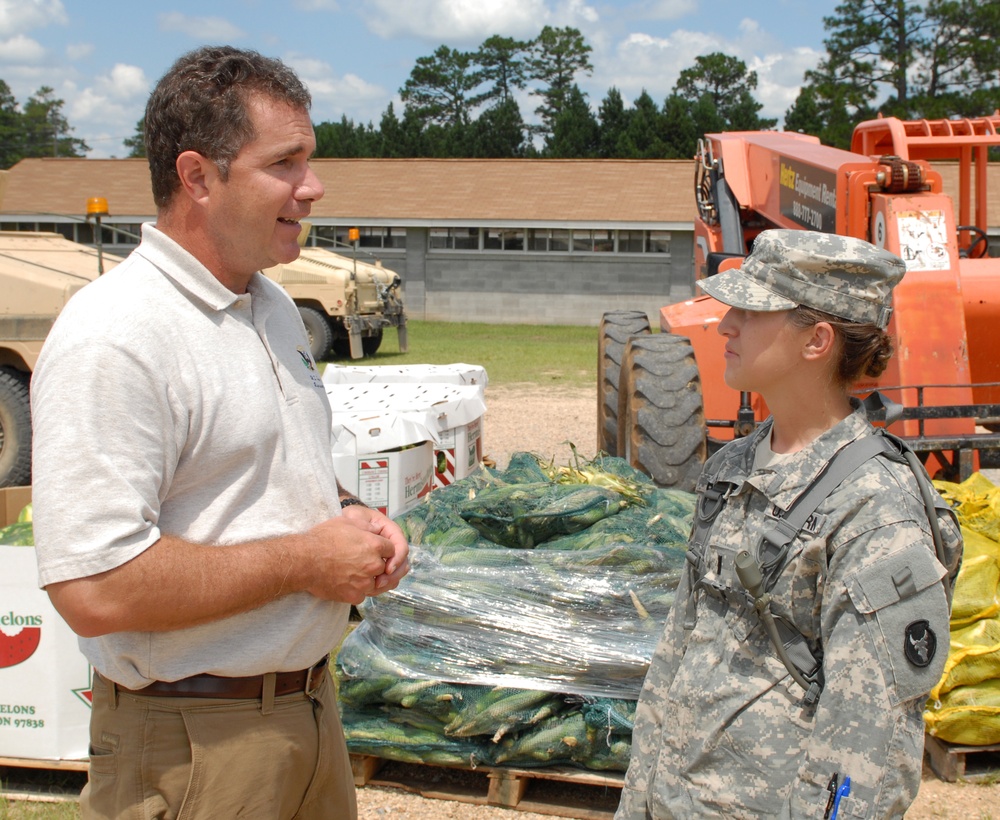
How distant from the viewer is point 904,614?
1.76 meters

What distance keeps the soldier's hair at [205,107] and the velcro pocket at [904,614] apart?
136 centimetres

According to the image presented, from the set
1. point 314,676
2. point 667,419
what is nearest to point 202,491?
point 314,676

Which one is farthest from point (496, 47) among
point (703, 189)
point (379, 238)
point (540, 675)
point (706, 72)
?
point (540, 675)

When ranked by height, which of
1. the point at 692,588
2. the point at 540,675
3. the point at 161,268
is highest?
the point at 161,268

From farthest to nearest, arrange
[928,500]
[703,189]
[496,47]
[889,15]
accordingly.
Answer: [496,47] < [889,15] < [703,189] < [928,500]

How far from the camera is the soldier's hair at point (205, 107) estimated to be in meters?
1.98

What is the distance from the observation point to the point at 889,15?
165 feet

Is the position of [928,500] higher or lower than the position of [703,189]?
lower

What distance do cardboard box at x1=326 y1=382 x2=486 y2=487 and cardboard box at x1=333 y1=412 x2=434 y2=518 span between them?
145 mm

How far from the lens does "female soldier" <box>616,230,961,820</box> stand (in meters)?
1.77

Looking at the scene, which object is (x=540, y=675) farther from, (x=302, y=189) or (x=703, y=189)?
(x=703, y=189)

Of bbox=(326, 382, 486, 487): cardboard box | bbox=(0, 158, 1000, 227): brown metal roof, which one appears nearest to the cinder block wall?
bbox=(0, 158, 1000, 227): brown metal roof

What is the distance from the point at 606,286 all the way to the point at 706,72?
42267mm

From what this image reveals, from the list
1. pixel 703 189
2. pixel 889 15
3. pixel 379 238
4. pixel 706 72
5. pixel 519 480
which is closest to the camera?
pixel 519 480
